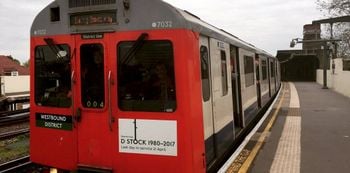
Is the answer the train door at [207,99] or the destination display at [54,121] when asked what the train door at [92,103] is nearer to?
the destination display at [54,121]

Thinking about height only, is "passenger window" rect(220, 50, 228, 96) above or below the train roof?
below

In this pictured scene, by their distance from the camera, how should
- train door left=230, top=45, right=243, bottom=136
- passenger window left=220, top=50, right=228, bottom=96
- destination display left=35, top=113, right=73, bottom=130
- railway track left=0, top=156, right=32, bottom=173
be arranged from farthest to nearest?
train door left=230, top=45, right=243, bottom=136 → railway track left=0, top=156, right=32, bottom=173 → passenger window left=220, top=50, right=228, bottom=96 → destination display left=35, top=113, right=73, bottom=130

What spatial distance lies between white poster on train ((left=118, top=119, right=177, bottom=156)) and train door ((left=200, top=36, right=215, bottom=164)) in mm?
716

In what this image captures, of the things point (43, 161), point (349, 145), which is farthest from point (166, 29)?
point (349, 145)

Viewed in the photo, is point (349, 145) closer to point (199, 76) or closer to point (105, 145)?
point (199, 76)

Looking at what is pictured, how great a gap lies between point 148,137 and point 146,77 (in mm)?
709

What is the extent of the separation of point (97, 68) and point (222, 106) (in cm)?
231

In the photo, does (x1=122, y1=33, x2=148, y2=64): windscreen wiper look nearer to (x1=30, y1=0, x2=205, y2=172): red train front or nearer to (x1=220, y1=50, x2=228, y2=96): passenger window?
(x1=30, y1=0, x2=205, y2=172): red train front

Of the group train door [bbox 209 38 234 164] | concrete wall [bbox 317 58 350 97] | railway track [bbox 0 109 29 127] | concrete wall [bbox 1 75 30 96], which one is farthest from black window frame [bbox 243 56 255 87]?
concrete wall [bbox 1 75 30 96]

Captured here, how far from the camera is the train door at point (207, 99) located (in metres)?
5.45

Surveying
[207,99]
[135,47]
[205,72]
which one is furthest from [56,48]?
[207,99]

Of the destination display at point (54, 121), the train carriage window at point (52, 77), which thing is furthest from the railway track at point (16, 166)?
the train carriage window at point (52, 77)

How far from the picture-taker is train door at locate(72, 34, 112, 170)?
516 centimetres

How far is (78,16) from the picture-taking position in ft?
17.3
